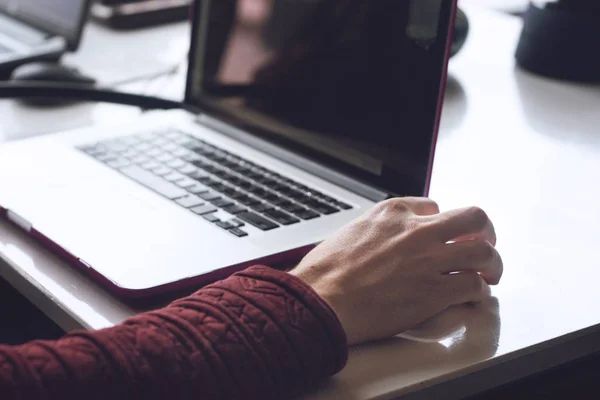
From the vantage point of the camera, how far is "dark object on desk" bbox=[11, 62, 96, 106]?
1063 millimetres

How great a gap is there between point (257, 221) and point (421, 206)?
146 mm

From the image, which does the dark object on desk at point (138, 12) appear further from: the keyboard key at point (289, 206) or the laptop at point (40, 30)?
the keyboard key at point (289, 206)

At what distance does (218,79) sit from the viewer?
3.20 feet

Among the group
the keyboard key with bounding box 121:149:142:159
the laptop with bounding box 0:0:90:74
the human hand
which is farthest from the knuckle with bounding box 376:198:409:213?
the laptop with bounding box 0:0:90:74

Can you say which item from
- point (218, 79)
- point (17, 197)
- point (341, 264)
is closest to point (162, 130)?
point (218, 79)

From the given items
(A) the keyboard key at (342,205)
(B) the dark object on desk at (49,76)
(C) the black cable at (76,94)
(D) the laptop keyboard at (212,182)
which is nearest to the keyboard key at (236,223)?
(D) the laptop keyboard at (212,182)

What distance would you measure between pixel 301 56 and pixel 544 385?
0.42m

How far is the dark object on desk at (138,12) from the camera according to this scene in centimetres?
140

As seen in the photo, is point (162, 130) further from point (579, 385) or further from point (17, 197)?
point (579, 385)

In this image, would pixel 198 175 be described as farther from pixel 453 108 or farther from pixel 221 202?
pixel 453 108

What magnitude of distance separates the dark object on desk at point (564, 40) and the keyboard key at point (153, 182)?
2.13 ft

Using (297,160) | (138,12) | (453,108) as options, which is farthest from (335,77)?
(138,12)

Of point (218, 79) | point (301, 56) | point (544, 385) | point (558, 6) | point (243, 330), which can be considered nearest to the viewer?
point (243, 330)

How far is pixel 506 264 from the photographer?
2.36ft
